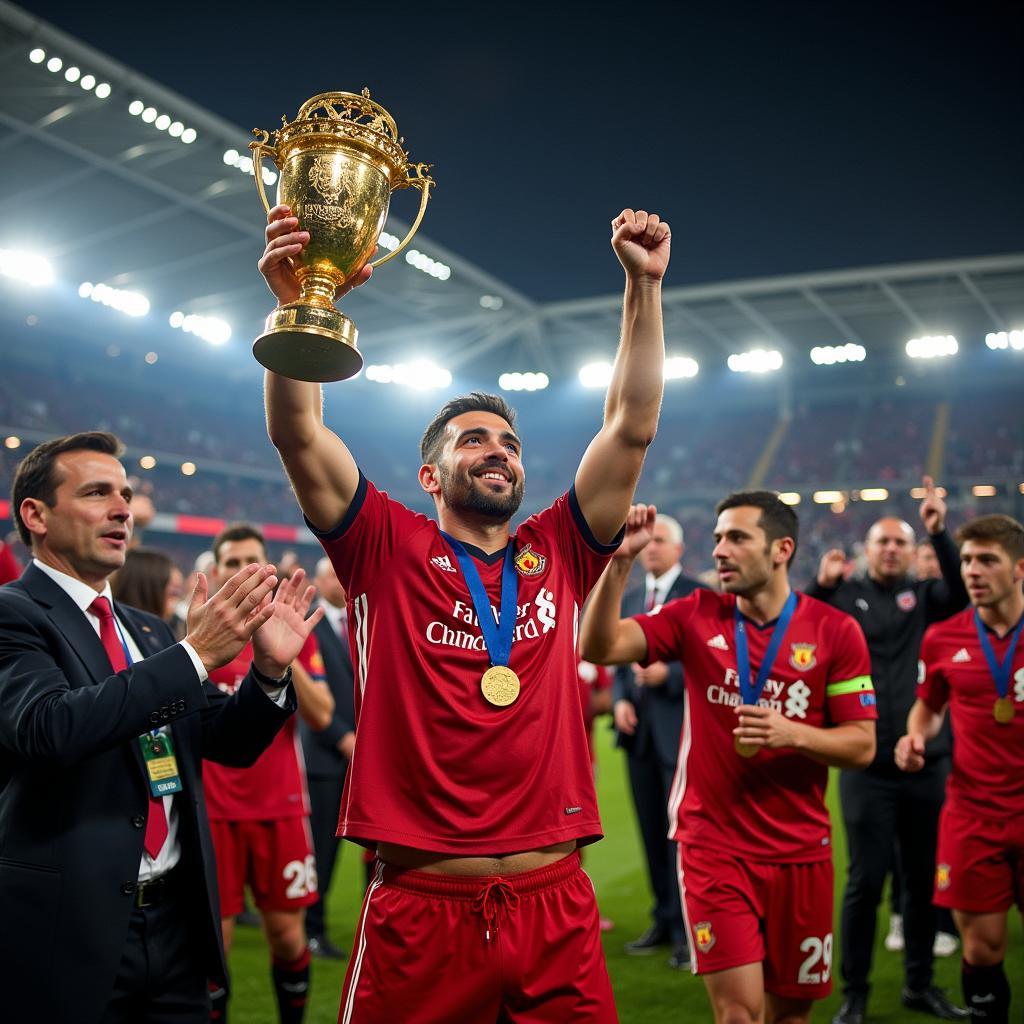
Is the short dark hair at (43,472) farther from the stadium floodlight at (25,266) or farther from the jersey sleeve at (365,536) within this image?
the stadium floodlight at (25,266)

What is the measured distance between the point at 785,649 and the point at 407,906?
6.43ft

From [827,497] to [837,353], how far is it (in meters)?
5.15

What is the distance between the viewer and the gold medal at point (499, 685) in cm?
241

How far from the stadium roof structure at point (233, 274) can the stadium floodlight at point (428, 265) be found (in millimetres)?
240

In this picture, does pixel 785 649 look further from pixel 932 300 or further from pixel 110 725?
pixel 932 300

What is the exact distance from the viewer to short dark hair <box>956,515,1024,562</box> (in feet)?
14.7

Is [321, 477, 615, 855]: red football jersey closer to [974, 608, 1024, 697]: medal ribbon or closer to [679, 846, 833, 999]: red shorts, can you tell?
[679, 846, 833, 999]: red shorts

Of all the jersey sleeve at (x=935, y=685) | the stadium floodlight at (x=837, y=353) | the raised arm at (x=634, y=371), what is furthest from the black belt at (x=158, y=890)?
the stadium floodlight at (x=837, y=353)

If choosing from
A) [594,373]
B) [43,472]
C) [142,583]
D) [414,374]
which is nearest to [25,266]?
[414,374]

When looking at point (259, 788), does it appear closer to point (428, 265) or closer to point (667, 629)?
point (667, 629)

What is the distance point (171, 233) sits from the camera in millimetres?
21734

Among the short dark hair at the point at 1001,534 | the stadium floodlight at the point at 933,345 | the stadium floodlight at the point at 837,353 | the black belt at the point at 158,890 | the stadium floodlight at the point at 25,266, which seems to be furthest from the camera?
the stadium floodlight at the point at 837,353

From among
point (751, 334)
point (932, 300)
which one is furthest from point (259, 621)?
point (751, 334)

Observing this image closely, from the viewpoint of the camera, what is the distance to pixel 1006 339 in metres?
27.2
